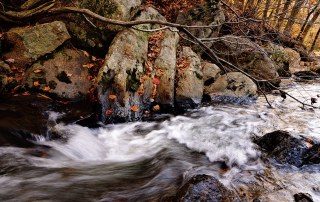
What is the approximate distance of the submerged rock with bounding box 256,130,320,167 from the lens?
15.2ft

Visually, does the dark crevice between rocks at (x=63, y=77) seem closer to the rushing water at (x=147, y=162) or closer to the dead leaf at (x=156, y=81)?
the rushing water at (x=147, y=162)

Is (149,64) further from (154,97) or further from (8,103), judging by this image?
(8,103)

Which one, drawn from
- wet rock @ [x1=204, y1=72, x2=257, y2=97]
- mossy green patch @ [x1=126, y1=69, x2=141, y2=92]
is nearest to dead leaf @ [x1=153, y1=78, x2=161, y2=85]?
mossy green patch @ [x1=126, y1=69, x2=141, y2=92]

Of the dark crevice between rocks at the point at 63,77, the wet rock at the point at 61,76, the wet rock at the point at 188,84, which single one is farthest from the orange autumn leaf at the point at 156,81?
the dark crevice between rocks at the point at 63,77

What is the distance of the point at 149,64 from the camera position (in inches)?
282

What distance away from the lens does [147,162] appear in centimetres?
492

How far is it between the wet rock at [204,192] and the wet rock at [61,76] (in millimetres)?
4013

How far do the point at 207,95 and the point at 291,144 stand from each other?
11.5ft

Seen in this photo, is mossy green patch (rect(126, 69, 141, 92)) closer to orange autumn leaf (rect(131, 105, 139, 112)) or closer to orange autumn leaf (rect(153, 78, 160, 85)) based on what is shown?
orange autumn leaf (rect(131, 105, 139, 112))

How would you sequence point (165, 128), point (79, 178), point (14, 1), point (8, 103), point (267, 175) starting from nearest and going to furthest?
point (79, 178)
point (267, 175)
point (8, 103)
point (165, 128)
point (14, 1)

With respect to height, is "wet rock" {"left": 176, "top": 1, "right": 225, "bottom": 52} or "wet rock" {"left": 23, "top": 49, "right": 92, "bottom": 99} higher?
"wet rock" {"left": 176, "top": 1, "right": 225, "bottom": 52}

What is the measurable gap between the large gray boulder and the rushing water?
44cm

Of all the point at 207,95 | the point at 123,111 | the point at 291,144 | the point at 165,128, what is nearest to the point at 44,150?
the point at 123,111

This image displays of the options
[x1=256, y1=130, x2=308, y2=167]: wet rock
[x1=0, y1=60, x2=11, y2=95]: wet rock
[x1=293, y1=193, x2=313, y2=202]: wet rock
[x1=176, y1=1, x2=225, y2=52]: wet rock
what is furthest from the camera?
[x1=176, y1=1, x2=225, y2=52]: wet rock
